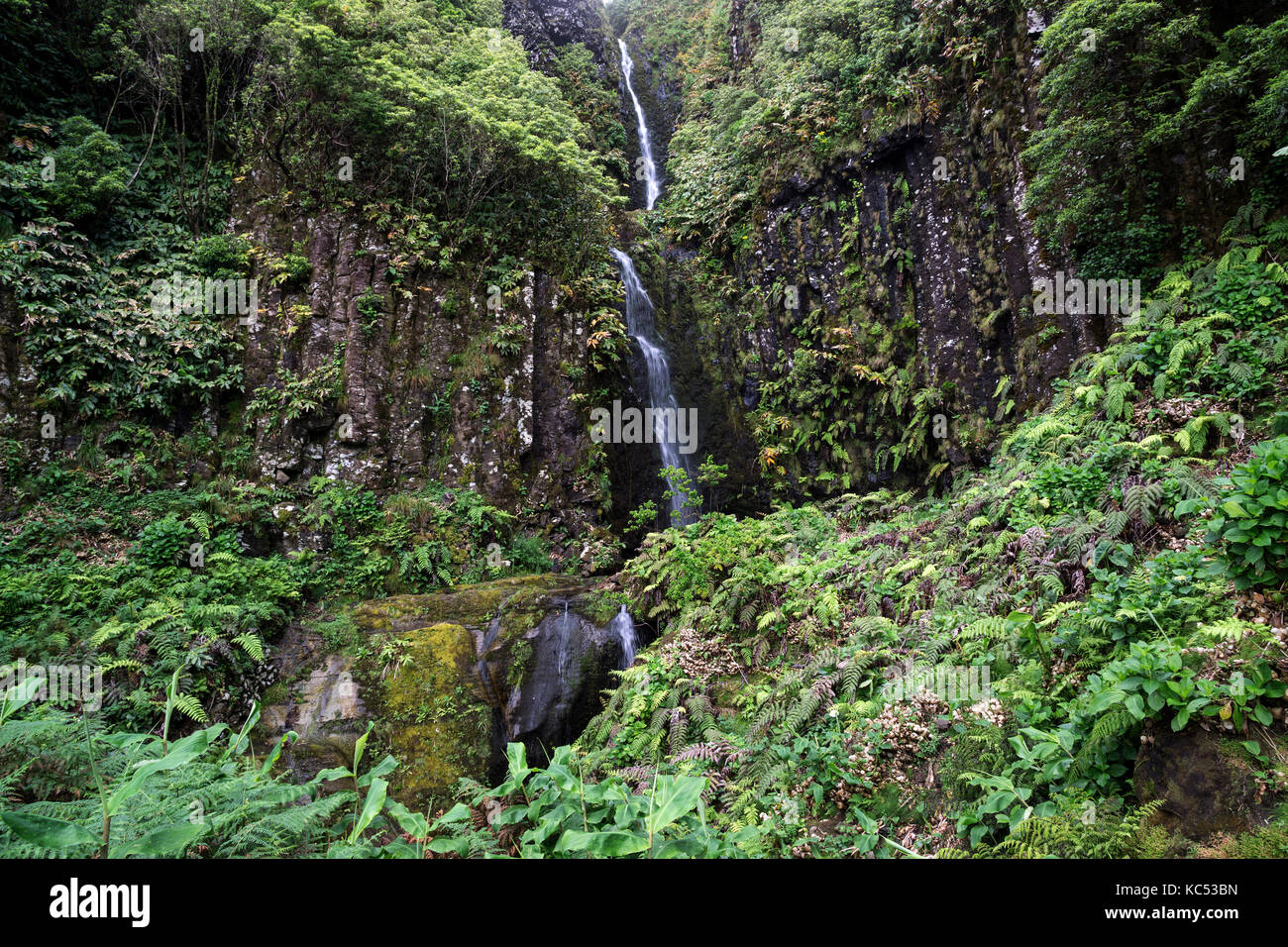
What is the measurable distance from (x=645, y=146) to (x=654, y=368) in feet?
40.3

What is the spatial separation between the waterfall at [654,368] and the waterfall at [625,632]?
3.94 meters

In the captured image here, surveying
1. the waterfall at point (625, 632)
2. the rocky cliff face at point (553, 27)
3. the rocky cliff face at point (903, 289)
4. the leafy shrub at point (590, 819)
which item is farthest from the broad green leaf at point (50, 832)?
the rocky cliff face at point (553, 27)

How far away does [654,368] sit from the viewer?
42.8 ft

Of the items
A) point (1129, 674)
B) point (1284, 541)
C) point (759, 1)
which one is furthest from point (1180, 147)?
point (759, 1)

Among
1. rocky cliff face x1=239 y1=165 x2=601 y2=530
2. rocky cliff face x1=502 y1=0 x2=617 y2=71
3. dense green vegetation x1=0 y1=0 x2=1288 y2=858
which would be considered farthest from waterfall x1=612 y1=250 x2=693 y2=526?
rocky cliff face x1=502 y1=0 x2=617 y2=71

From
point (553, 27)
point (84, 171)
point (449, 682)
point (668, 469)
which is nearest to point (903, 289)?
point (668, 469)

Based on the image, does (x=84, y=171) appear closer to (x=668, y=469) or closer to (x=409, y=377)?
(x=409, y=377)

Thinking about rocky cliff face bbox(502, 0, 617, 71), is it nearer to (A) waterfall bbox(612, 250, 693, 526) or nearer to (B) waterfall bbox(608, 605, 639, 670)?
(A) waterfall bbox(612, 250, 693, 526)

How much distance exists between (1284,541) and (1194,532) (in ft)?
4.14

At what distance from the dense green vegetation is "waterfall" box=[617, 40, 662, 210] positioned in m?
3.30

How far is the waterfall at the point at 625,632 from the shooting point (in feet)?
26.6

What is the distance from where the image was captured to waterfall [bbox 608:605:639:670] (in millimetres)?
8109
